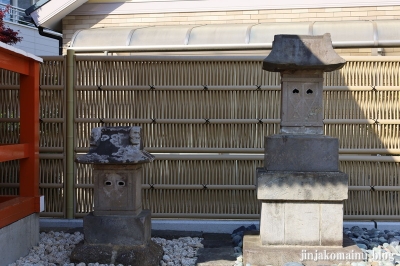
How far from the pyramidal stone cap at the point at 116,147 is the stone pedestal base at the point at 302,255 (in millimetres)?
1622

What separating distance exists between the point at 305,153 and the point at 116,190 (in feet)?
7.27

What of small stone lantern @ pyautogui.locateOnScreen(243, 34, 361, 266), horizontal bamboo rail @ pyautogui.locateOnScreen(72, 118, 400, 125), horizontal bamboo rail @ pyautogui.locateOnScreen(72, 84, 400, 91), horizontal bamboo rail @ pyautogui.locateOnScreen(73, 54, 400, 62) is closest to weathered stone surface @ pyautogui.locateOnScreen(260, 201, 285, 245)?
small stone lantern @ pyautogui.locateOnScreen(243, 34, 361, 266)

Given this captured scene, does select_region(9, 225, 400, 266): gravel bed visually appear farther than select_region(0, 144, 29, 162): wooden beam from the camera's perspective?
Yes

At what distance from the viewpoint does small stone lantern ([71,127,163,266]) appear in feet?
21.2

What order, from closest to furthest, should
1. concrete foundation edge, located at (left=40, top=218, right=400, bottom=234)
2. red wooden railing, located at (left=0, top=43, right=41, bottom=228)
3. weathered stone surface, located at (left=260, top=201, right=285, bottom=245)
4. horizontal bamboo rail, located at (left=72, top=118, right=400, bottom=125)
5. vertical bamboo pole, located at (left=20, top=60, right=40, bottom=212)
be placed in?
weathered stone surface, located at (left=260, top=201, right=285, bottom=245) < red wooden railing, located at (left=0, top=43, right=41, bottom=228) < vertical bamboo pole, located at (left=20, top=60, right=40, bottom=212) < horizontal bamboo rail, located at (left=72, top=118, right=400, bottom=125) < concrete foundation edge, located at (left=40, top=218, right=400, bottom=234)

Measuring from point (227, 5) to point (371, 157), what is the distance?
4.96 m

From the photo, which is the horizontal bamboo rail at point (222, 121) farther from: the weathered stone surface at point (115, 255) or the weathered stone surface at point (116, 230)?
the weathered stone surface at point (115, 255)

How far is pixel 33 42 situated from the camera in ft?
56.9

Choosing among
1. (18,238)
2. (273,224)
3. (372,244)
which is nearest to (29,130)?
(18,238)

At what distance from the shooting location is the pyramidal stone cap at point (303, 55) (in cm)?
642

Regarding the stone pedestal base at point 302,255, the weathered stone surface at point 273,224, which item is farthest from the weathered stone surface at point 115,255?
→ the weathered stone surface at point 273,224

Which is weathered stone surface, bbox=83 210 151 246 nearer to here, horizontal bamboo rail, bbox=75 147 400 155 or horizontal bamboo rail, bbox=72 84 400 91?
horizontal bamboo rail, bbox=75 147 400 155

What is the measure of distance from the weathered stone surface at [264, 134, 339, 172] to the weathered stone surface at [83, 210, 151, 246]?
65.9 inches

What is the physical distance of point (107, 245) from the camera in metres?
6.56
